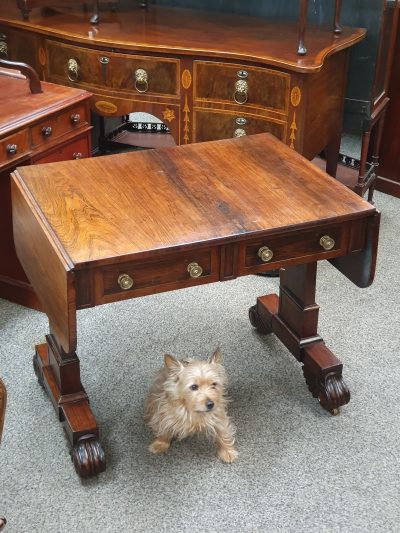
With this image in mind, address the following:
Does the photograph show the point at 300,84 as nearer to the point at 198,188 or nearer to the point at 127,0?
the point at 198,188

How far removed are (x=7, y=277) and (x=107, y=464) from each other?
102cm

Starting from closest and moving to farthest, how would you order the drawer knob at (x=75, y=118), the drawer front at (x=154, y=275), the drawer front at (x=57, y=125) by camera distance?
the drawer front at (x=154, y=275), the drawer front at (x=57, y=125), the drawer knob at (x=75, y=118)

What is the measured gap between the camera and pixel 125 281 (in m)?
2.04

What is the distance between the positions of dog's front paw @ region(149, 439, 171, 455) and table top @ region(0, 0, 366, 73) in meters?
1.47

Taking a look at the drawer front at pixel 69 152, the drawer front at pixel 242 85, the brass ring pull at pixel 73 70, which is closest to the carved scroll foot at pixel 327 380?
the drawer front at pixel 242 85

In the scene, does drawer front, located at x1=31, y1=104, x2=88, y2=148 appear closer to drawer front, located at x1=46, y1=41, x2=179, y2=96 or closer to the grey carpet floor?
drawer front, located at x1=46, y1=41, x2=179, y2=96

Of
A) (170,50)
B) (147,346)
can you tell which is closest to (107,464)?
(147,346)

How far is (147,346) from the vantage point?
115 inches

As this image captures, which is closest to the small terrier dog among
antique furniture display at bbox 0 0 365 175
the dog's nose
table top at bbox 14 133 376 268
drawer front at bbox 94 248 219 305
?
the dog's nose

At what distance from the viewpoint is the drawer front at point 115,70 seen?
3.31 meters

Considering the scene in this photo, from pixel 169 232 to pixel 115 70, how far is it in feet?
4.94

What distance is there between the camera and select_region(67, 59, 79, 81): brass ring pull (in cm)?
345

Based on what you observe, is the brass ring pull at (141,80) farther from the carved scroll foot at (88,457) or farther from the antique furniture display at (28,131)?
the carved scroll foot at (88,457)

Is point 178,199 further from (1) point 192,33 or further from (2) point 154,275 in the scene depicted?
(1) point 192,33
